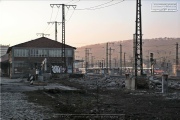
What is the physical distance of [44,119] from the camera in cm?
1172

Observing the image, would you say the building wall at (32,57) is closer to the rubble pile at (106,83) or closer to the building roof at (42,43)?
the building roof at (42,43)

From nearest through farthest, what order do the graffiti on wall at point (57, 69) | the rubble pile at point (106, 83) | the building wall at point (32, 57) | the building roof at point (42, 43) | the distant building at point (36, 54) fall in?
the rubble pile at point (106, 83) < the graffiti on wall at point (57, 69) < the building wall at point (32, 57) < the distant building at point (36, 54) < the building roof at point (42, 43)

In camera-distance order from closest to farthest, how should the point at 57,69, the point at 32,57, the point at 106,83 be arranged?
1. the point at 106,83
2. the point at 57,69
3. the point at 32,57

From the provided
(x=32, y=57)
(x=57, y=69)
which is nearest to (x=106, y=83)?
(x=57, y=69)

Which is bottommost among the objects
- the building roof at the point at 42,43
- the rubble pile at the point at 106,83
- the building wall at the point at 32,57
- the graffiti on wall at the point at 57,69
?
the rubble pile at the point at 106,83

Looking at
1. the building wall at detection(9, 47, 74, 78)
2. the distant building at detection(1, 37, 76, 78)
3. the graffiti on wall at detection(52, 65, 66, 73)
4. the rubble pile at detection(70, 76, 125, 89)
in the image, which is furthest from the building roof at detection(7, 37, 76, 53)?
the rubble pile at detection(70, 76, 125, 89)

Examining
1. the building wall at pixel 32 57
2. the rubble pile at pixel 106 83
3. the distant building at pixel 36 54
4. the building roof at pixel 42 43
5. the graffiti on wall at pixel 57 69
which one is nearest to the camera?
the rubble pile at pixel 106 83

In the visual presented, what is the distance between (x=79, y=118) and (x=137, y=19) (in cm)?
2318

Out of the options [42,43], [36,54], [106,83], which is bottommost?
[106,83]

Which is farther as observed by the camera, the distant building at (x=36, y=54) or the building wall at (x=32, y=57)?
the distant building at (x=36, y=54)

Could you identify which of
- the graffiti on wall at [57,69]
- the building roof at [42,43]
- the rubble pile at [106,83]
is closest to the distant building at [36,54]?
the building roof at [42,43]

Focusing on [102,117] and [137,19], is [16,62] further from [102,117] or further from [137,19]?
[102,117]

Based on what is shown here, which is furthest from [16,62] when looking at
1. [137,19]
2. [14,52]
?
[137,19]

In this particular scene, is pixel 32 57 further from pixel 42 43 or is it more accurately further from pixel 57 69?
pixel 57 69
